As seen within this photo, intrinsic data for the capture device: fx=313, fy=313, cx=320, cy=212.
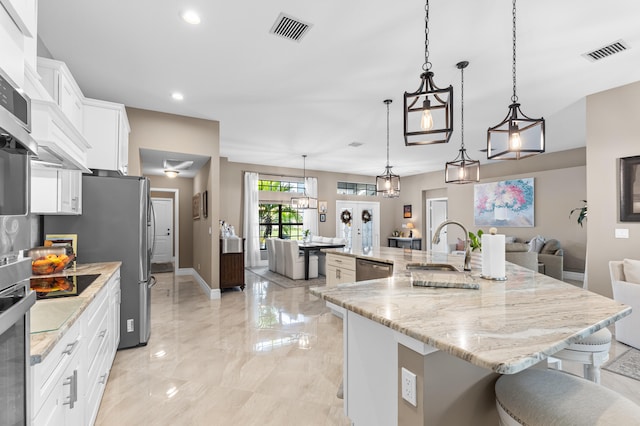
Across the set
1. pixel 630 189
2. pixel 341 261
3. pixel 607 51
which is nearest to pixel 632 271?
pixel 630 189

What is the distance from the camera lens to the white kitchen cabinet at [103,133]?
3166 mm

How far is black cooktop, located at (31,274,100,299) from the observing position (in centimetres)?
182

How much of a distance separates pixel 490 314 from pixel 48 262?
9.69 ft

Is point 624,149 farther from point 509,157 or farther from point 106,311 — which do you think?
point 106,311

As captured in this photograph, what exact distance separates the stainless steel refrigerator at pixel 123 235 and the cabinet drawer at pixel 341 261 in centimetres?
218

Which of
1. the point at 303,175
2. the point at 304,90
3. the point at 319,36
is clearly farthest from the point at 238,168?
the point at 319,36

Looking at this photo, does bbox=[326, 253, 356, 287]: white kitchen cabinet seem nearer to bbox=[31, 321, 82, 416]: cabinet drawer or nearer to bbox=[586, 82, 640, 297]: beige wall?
bbox=[31, 321, 82, 416]: cabinet drawer

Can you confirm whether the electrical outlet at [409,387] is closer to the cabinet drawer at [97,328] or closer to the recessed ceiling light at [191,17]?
the cabinet drawer at [97,328]

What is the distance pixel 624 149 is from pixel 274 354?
4.61 metres

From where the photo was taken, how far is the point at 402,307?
53.7 inches

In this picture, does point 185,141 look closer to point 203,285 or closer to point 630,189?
point 203,285

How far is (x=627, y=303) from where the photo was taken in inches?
124

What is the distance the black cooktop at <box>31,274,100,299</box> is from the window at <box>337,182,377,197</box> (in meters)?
8.34

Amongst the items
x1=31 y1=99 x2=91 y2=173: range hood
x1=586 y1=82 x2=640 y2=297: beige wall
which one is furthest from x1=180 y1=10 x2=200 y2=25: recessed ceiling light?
x1=586 y1=82 x2=640 y2=297: beige wall
